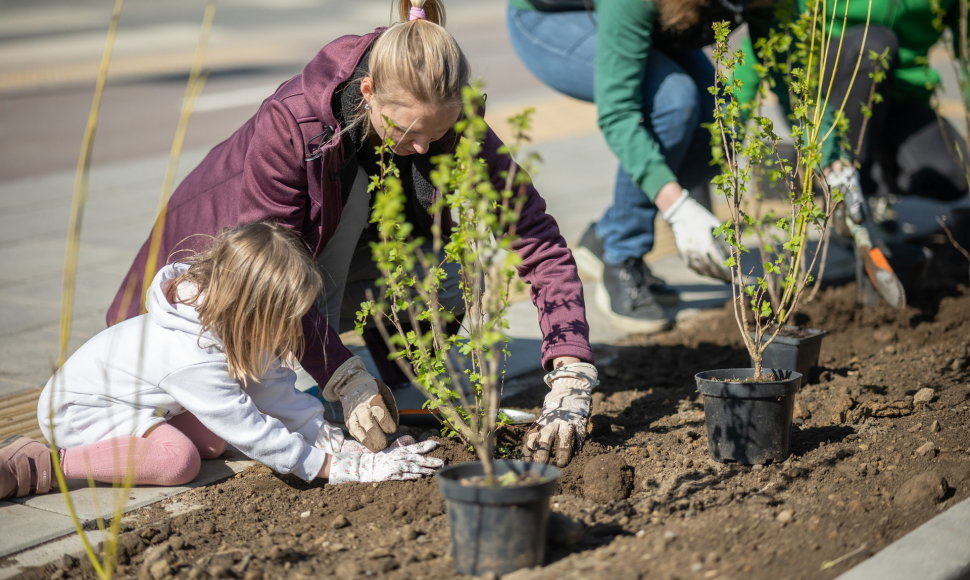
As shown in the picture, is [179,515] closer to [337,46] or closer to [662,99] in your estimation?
[337,46]

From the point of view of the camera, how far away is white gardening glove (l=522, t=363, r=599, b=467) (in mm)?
2828

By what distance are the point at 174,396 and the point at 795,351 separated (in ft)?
6.69

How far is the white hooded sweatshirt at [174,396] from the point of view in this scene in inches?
107

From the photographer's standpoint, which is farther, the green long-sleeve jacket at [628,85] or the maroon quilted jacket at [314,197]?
the green long-sleeve jacket at [628,85]

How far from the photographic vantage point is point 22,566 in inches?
95.6

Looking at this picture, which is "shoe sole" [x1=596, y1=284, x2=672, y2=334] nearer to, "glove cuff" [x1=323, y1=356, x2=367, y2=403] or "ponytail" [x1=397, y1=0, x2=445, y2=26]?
"glove cuff" [x1=323, y1=356, x2=367, y2=403]

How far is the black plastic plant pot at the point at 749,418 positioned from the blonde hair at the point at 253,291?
114 centimetres

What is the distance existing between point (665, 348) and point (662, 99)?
1052 millimetres

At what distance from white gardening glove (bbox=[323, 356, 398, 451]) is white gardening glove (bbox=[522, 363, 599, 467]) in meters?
0.42

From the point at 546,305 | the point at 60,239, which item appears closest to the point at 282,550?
the point at 546,305

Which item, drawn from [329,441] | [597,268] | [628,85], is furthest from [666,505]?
[597,268]

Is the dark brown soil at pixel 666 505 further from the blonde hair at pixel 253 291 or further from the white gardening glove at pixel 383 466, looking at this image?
the blonde hair at pixel 253 291

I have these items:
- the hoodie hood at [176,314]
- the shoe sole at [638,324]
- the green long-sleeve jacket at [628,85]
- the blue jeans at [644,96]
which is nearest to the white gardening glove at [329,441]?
the hoodie hood at [176,314]

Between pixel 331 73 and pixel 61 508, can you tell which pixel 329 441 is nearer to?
pixel 61 508
